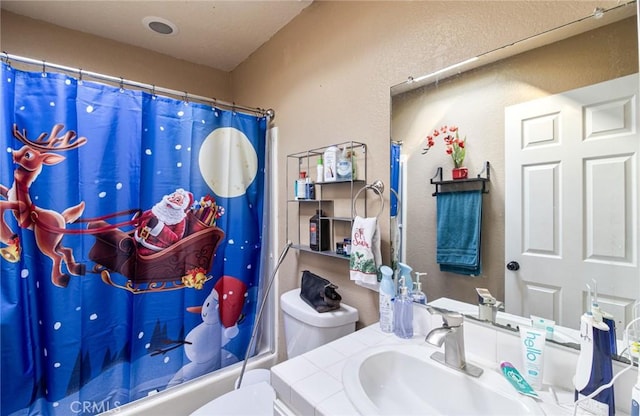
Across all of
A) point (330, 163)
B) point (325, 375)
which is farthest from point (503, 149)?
point (325, 375)

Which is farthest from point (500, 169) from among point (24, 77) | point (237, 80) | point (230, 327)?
point (237, 80)

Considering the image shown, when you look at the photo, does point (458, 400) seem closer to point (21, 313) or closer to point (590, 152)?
point (590, 152)

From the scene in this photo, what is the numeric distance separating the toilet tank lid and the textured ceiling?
5.20ft

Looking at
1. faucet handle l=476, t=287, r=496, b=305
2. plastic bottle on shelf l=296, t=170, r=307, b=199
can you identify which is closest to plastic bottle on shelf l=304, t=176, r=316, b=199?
plastic bottle on shelf l=296, t=170, r=307, b=199

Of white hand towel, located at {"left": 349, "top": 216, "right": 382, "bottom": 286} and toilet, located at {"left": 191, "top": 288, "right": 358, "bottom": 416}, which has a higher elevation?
white hand towel, located at {"left": 349, "top": 216, "right": 382, "bottom": 286}

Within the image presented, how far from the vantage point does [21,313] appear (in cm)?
120

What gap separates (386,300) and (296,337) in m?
0.53

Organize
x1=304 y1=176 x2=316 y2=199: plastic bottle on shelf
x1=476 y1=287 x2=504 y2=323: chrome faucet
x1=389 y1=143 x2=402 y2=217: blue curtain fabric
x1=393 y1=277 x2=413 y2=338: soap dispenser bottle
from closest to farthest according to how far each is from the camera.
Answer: x1=476 y1=287 x2=504 y2=323: chrome faucet, x1=393 y1=277 x2=413 y2=338: soap dispenser bottle, x1=389 y1=143 x2=402 y2=217: blue curtain fabric, x1=304 y1=176 x2=316 y2=199: plastic bottle on shelf

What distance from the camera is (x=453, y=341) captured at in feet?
2.68

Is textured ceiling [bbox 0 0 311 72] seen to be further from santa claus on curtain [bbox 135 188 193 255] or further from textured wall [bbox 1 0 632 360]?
santa claus on curtain [bbox 135 188 193 255]

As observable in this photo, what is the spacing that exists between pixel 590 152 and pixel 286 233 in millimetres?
1400

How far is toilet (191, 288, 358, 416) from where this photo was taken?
1.23 metres

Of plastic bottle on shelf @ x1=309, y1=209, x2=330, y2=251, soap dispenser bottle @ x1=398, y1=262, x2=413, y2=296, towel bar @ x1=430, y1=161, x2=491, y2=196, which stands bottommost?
soap dispenser bottle @ x1=398, y1=262, x2=413, y2=296

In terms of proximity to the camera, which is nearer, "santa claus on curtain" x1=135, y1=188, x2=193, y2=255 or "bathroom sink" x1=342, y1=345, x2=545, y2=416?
"bathroom sink" x1=342, y1=345, x2=545, y2=416
